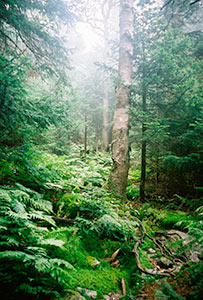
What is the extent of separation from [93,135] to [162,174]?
37.1 feet

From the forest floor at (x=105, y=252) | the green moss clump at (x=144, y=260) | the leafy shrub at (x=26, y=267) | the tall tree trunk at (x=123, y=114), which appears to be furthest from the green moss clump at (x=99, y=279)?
the tall tree trunk at (x=123, y=114)

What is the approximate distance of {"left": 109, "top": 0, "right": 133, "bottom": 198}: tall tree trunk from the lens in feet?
16.7

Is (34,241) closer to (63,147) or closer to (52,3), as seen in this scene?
(52,3)

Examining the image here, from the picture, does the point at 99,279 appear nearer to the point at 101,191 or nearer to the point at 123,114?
the point at 101,191

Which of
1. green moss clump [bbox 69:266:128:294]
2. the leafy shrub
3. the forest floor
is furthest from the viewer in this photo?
green moss clump [bbox 69:266:128:294]

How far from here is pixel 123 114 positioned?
5449 millimetres

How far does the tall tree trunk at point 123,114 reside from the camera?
5.08 m

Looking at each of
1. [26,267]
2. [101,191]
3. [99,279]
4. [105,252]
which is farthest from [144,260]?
[26,267]

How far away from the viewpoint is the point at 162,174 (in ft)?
22.7

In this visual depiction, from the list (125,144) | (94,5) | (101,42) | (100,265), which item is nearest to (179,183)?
(125,144)

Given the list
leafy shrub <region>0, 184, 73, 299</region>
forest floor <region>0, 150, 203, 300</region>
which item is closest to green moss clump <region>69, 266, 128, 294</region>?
forest floor <region>0, 150, 203, 300</region>

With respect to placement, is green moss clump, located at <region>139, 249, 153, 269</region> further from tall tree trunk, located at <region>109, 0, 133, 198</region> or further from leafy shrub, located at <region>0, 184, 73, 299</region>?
tall tree trunk, located at <region>109, 0, 133, 198</region>

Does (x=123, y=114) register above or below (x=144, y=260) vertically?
above

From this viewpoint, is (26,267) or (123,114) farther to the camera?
(123,114)
